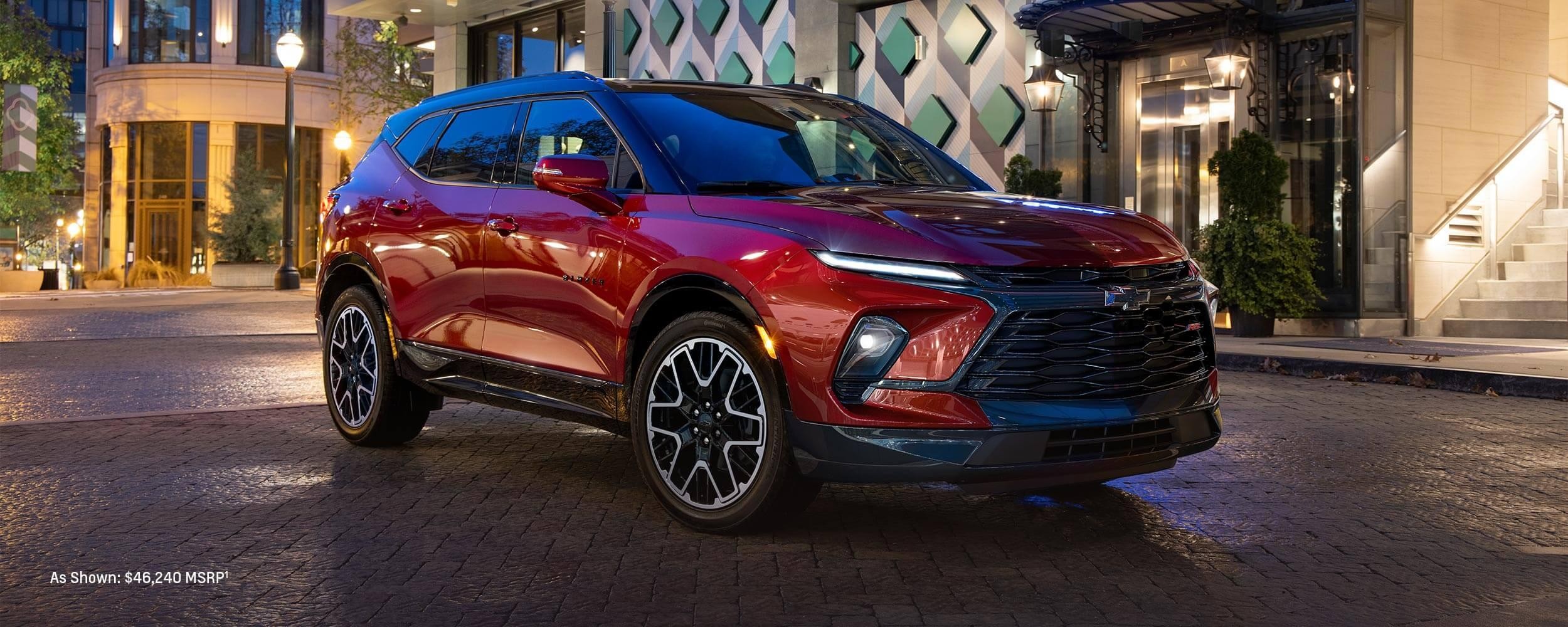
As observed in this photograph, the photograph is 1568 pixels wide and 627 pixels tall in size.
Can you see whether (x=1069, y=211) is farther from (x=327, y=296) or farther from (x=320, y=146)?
(x=320, y=146)

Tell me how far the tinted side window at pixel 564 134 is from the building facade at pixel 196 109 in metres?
48.3

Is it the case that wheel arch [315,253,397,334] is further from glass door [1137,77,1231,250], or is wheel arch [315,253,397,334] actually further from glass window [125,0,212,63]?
glass window [125,0,212,63]

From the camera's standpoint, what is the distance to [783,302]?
16.0 feet

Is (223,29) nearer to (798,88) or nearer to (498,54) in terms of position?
(498,54)

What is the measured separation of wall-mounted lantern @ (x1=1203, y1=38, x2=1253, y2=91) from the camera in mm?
18422

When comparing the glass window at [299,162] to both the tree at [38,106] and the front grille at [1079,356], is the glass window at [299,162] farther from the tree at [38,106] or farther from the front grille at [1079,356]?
the front grille at [1079,356]

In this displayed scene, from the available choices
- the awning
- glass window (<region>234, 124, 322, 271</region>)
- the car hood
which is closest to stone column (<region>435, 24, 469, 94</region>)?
the awning

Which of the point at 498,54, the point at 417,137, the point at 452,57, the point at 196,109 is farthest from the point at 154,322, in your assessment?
the point at 196,109

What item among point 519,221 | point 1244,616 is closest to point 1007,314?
point 1244,616

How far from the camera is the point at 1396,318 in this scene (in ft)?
59.8

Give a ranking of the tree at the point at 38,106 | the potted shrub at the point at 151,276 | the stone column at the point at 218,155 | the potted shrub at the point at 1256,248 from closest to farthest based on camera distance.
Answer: the potted shrub at the point at 1256,248 < the potted shrub at the point at 151,276 < the tree at the point at 38,106 < the stone column at the point at 218,155

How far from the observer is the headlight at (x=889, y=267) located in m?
4.66

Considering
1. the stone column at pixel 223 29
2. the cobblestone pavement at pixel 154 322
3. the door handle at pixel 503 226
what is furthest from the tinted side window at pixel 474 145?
the stone column at pixel 223 29

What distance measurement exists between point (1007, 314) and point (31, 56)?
54.5 m
